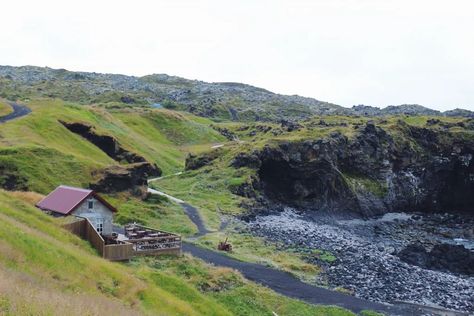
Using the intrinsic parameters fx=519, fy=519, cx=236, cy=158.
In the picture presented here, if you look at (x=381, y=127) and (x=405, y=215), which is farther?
(x=381, y=127)

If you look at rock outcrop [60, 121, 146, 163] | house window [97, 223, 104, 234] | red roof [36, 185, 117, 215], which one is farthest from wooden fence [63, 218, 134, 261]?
rock outcrop [60, 121, 146, 163]

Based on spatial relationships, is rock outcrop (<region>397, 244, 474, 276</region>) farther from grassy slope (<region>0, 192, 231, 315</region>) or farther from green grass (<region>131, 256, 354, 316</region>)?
grassy slope (<region>0, 192, 231, 315</region>)

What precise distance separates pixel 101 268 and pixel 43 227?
8767 mm

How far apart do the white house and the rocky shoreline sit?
22.2 m

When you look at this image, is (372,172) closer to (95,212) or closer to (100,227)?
(100,227)

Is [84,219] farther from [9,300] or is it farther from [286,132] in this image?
[286,132]

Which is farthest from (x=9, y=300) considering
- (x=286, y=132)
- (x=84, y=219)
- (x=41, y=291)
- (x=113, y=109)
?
(x=113, y=109)

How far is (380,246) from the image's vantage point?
2904 inches

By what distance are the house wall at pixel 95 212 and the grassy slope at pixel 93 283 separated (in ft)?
12.7

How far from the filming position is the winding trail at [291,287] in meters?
45.1

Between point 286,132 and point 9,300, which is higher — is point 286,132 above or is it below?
above

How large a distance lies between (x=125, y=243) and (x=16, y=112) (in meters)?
78.3

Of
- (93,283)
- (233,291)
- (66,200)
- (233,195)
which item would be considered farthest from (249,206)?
(93,283)

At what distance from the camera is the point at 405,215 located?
10488 centimetres
